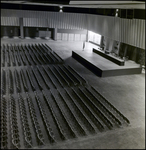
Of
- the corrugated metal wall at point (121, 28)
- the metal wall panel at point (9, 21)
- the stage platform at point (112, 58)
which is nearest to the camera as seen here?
the stage platform at point (112, 58)

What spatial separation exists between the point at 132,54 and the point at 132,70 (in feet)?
18.1

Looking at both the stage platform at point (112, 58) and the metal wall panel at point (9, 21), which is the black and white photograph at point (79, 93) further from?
the metal wall panel at point (9, 21)

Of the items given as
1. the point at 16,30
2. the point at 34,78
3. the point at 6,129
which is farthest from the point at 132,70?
the point at 16,30

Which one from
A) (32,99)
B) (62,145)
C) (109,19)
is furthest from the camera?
(109,19)

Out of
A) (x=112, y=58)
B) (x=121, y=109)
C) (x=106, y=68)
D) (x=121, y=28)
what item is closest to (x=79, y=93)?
(x=121, y=109)

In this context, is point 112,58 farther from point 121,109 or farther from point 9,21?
point 9,21

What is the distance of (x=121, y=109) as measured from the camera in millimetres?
12695

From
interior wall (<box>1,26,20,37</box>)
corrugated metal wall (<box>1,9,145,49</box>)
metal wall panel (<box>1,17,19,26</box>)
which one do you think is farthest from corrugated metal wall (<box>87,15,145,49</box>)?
interior wall (<box>1,26,20,37</box>)

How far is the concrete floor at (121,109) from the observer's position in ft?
30.5

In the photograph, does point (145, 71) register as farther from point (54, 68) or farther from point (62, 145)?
point (62, 145)

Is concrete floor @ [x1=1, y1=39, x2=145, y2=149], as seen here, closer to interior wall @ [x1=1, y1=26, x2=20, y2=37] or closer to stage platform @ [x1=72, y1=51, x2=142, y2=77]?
stage platform @ [x1=72, y1=51, x2=142, y2=77]

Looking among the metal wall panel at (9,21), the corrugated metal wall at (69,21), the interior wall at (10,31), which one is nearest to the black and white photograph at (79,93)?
the corrugated metal wall at (69,21)

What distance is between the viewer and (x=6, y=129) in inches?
380

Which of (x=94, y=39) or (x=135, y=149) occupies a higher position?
(x=94, y=39)
